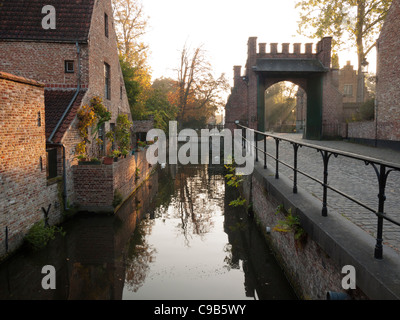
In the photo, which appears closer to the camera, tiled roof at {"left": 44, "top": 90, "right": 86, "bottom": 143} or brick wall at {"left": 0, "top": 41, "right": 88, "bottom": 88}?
tiled roof at {"left": 44, "top": 90, "right": 86, "bottom": 143}

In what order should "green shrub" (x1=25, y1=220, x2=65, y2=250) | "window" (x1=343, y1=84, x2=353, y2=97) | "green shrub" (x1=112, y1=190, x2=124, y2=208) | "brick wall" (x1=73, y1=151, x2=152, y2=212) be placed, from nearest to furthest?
"green shrub" (x1=25, y1=220, x2=65, y2=250) → "brick wall" (x1=73, y1=151, x2=152, y2=212) → "green shrub" (x1=112, y1=190, x2=124, y2=208) → "window" (x1=343, y1=84, x2=353, y2=97)

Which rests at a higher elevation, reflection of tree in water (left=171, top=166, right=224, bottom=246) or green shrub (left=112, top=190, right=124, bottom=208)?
green shrub (left=112, top=190, right=124, bottom=208)

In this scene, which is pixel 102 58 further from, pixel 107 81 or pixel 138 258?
pixel 138 258

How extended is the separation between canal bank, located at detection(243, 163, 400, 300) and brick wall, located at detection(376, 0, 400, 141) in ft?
36.5

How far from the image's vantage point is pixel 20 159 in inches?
291

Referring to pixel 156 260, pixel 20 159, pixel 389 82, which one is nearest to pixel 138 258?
pixel 156 260

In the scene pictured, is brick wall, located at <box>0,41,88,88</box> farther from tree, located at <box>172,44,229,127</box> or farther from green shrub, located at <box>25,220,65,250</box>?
tree, located at <box>172,44,229,127</box>

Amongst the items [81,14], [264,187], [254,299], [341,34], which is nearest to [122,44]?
[81,14]

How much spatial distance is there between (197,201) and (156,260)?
556cm

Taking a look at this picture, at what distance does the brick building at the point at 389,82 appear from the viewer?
14.9 meters

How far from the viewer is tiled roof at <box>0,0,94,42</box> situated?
12.5 metres
